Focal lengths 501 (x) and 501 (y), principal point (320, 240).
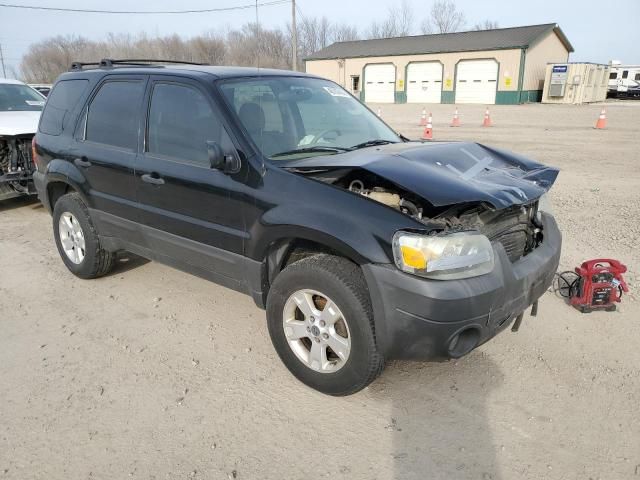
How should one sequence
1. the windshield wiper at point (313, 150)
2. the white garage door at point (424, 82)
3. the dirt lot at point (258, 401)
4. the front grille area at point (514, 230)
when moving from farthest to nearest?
the white garage door at point (424, 82) < the windshield wiper at point (313, 150) < the front grille area at point (514, 230) < the dirt lot at point (258, 401)

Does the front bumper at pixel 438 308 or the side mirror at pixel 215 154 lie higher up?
the side mirror at pixel 215 154

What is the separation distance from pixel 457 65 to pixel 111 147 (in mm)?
38434

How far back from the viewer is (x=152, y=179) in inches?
145

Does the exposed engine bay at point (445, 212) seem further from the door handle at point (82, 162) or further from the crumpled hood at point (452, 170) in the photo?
the door handle at point (82, 162)

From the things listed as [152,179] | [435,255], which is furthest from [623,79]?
[435,255]

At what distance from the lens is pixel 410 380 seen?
317 cm

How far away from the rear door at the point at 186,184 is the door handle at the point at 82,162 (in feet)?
2.51

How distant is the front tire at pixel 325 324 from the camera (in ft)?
8.95

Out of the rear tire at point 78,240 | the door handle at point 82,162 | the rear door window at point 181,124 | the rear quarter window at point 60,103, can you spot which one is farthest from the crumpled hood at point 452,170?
the rear quarter window at point 60,103

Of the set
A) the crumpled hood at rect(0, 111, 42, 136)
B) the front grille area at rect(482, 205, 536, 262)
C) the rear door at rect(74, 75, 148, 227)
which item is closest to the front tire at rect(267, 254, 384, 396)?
the front grille area at rect(482, 205, 536, 262)

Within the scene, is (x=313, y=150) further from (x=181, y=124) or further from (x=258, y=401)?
(x=258, y=401)

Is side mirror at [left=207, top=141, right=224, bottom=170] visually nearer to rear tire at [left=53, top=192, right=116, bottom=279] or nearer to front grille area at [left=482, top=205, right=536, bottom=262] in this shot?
front grille area at [left=482, top=205, right=536, bottom=262]

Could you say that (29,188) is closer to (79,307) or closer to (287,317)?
(79,307)

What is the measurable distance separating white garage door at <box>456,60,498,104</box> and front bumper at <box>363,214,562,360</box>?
124 ft
